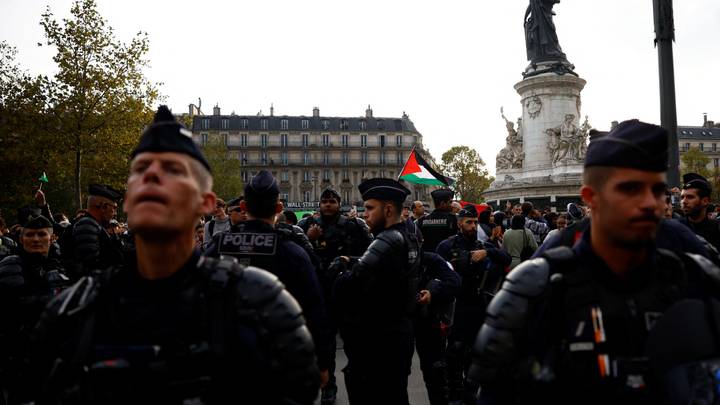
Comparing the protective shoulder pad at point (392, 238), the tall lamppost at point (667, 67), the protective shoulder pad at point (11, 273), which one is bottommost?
the protective shoulder pad at point (11, 273)

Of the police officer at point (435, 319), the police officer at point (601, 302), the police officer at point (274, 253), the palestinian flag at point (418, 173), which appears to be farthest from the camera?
the palestinian flag at point (418, 173)

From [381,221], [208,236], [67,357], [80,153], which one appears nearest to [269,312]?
[67,357]

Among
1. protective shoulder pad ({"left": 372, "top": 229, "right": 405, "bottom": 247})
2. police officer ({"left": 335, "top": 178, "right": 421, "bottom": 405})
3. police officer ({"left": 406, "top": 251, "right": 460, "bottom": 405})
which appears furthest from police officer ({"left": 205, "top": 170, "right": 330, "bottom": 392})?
police officer ({"left": 406, "top": 251, "right": 460, "bottom": 405})

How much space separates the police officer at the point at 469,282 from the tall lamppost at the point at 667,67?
6984mm

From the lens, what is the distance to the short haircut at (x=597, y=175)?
7.67ft

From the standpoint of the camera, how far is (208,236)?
9.00 m

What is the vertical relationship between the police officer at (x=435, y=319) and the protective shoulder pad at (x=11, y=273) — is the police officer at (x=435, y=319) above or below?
below

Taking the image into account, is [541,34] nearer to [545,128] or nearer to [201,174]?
[545,128]

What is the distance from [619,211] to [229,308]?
57.4 inches

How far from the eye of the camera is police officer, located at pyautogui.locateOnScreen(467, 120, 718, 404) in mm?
2158

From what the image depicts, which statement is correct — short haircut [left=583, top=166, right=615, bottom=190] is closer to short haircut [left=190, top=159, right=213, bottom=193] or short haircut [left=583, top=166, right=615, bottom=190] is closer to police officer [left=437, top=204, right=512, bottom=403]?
short haircut [left=190, top=159, right=213, bottom=193]

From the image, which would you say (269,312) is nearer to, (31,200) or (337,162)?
(31,200)

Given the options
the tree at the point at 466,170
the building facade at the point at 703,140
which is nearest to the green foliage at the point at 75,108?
the tree at the point at 466,170

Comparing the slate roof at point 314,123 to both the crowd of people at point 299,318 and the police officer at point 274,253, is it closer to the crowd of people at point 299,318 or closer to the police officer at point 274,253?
the police officer at point 274,253
